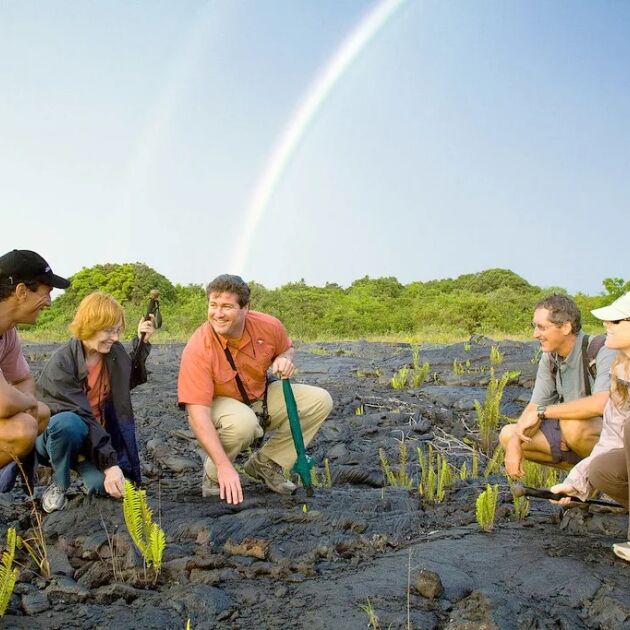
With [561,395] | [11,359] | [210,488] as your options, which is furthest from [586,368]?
[11,359]

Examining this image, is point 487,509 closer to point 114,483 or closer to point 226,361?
point 226,361

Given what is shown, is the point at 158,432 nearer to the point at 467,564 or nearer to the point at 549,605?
the point at 467,564

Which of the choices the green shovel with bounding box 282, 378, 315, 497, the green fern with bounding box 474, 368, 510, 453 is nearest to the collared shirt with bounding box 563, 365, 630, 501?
the green shovel with bounding box 282, 378, 315, 497

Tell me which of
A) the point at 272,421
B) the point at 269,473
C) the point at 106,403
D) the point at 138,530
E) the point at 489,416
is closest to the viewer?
the point at 138,530

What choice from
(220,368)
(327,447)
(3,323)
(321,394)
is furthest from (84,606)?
(327,447)

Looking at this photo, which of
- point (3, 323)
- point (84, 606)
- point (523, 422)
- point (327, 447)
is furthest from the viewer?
point (327, 447)

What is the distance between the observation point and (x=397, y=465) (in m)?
5.69

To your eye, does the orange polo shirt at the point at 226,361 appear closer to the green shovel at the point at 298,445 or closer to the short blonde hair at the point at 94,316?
the green shovel at the point at 298,445

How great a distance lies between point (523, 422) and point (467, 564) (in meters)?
1.08

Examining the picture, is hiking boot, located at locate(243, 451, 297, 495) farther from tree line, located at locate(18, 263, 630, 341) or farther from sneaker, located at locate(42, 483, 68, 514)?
tree line, located at locate(18, 263, 630, 341)

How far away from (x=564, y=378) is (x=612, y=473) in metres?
1.00

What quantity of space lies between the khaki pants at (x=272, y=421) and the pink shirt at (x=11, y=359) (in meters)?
1.15

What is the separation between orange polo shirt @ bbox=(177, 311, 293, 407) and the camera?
4.22 m

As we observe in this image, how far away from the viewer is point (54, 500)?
3920 mm
